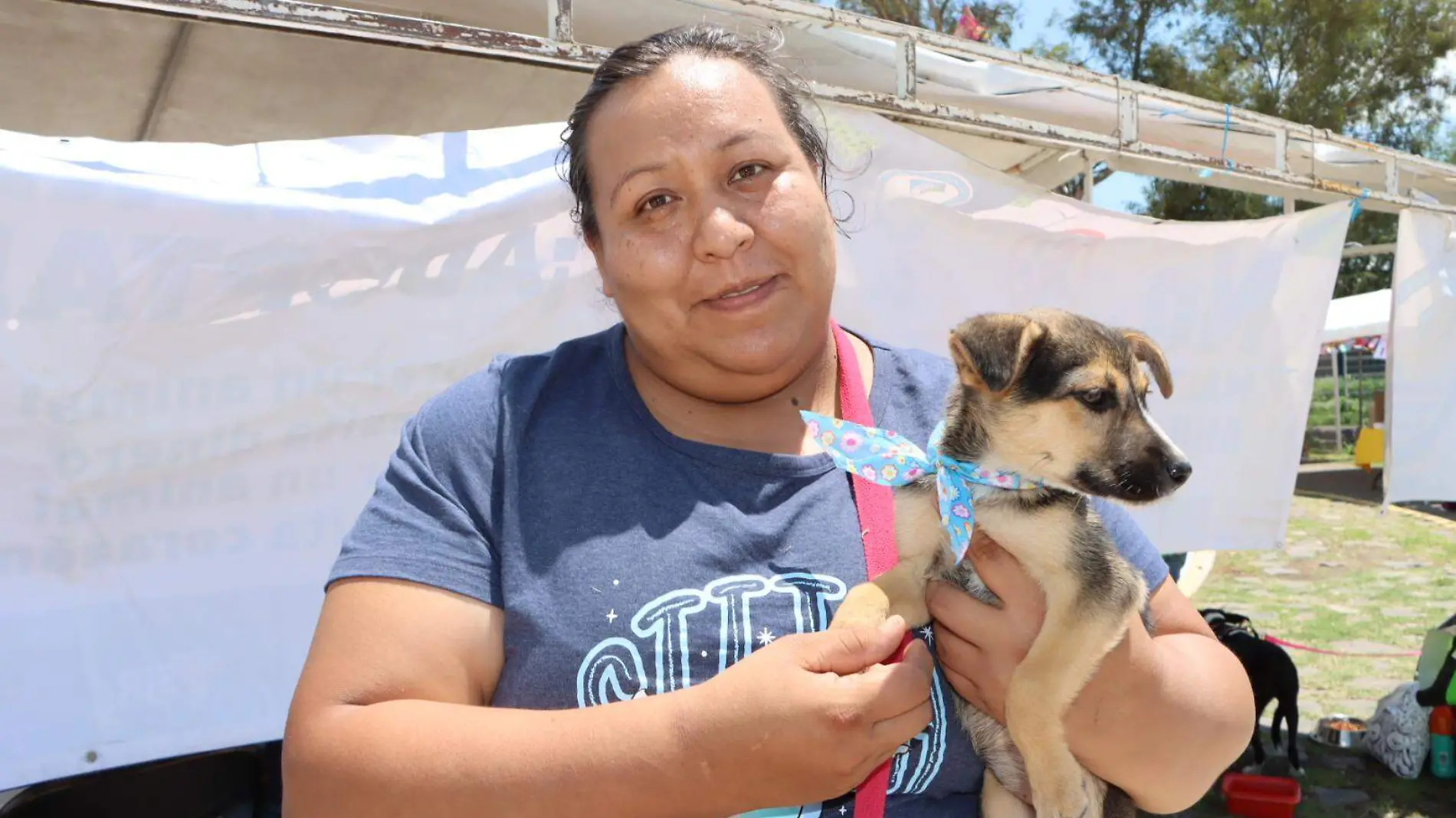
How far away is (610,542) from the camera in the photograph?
1793 mm

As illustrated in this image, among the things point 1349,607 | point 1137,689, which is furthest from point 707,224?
point 1349,607

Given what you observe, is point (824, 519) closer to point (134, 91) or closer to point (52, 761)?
point (52, 761)

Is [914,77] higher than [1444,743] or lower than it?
higher

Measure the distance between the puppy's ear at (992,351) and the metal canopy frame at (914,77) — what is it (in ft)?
7.03

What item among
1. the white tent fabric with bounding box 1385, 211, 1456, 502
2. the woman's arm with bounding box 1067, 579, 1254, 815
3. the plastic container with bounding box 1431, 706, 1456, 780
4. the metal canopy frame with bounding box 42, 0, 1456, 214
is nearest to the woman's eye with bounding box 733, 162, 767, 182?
the woman's arm with bounding box 1067, 579, 1254, 815

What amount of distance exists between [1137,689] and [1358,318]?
2194 cm

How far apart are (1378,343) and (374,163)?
82.9 feet

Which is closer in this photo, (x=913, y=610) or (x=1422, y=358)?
(x=913, y=610)

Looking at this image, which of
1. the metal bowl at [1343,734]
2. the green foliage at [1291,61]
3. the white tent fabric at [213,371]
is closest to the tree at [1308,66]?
the green foliage at [1291,61]

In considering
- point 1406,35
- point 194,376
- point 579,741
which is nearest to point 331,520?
point 194,376

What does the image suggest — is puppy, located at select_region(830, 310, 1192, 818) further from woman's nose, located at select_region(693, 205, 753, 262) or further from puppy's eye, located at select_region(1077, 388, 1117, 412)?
woman's nose, located at select_region(693, 205, 753, 262)

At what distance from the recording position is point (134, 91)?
546 cm

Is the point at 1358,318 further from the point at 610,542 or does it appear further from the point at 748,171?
the point at 610,542

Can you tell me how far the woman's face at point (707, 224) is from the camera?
1.99 metres
